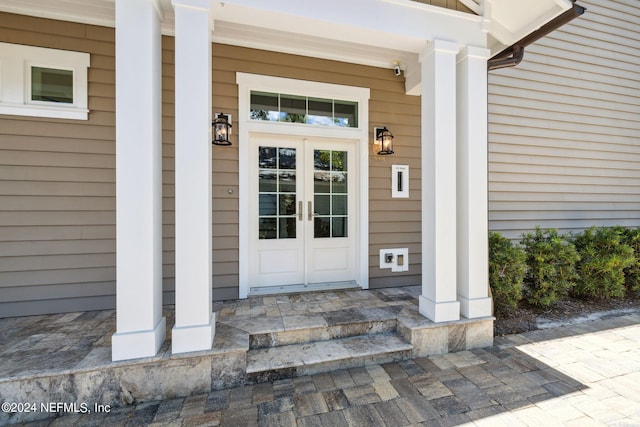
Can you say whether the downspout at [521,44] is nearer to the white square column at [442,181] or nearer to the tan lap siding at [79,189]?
the white square column at [442,181]

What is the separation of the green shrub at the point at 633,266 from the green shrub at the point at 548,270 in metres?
1.31

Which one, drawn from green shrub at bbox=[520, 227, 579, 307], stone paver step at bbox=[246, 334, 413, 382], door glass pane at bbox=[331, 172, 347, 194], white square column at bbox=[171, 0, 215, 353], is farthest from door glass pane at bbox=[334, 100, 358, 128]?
green shrub at bbox=[520, 227, 579, 307]

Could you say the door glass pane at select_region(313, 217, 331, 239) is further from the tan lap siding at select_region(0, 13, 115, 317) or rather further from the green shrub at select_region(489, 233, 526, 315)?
the tan lap siding at select_region(0, 13, 115, 317)

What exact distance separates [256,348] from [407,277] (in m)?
2.27

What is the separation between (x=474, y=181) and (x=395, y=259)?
1.55 meters

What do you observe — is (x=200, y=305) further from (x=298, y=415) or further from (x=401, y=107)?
(x=401, y=107)

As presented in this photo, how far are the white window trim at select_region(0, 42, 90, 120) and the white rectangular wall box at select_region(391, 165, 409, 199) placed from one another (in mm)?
3434

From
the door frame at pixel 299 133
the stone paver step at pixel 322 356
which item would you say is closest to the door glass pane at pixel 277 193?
the door frame at pixel 299 133

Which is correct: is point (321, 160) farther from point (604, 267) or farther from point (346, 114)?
point (604, 267)

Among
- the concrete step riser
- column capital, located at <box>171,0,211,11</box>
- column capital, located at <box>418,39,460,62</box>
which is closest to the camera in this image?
column capital, located at <box>171,0,211,11</box>

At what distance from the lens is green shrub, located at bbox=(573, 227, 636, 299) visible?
3705mm

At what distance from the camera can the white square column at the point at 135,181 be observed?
2.00m

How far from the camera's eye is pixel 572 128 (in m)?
4.53

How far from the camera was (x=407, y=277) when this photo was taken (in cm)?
393
